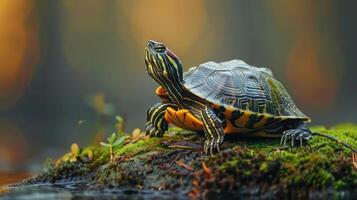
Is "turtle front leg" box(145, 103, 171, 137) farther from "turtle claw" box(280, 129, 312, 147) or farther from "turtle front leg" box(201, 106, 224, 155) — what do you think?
"turtle claw" box(280, 129, 312, 147)

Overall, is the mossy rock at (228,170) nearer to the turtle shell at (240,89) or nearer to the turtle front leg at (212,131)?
the turtle front leg at (212,131)

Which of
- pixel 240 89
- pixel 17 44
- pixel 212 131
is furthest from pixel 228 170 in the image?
pixel 17 44

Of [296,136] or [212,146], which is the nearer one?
[212,146]

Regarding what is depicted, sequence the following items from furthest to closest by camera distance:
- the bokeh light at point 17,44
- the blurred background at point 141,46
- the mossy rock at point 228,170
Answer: the bokeh light at point 17,44, the blurred background at point 141,46, the mossy rock at point 228,170

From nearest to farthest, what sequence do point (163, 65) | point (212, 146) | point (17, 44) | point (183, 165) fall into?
1. point (183, 165)
2. point (212, 146)
3. point (163, 65)
4. point (17, 44)

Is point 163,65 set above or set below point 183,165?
above

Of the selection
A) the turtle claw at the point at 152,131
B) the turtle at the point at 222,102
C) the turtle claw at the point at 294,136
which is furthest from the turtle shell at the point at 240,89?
the turtle claw at the point at 152,131

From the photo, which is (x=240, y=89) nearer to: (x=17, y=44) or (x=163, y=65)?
(x=163, y=65)

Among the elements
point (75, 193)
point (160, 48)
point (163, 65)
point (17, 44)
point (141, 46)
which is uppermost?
point (17, 44)

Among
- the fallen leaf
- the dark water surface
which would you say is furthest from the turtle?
the dark water surface
